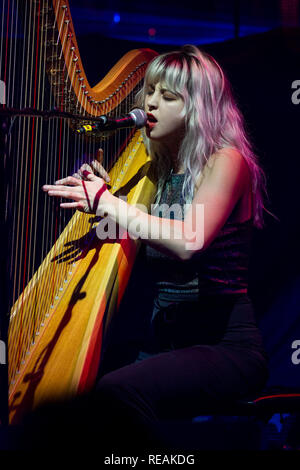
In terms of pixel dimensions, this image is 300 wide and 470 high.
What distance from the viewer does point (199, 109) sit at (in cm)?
154

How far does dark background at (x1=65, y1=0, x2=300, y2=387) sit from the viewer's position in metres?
2.33

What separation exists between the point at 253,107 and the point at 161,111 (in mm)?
1018

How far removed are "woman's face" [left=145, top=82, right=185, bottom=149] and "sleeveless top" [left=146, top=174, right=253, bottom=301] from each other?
227 mm

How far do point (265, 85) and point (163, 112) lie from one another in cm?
102

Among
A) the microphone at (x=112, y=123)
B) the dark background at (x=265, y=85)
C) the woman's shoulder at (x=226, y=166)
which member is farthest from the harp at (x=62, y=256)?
the dark background at (x=265, y=85)

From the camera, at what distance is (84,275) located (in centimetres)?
153

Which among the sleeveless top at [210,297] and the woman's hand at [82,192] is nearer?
the woman's hand at [82,192]

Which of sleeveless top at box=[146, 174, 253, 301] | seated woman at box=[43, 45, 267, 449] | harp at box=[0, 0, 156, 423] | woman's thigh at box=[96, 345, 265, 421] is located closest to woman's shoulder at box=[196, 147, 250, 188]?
seated woman at box=[43, 45, 267, 449]

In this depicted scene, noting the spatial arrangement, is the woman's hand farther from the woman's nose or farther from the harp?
the woman's nose

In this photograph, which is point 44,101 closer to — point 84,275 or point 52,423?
point 84,275

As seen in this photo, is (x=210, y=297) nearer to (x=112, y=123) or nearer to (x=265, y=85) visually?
(x=112, y=123)

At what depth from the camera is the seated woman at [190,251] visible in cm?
129

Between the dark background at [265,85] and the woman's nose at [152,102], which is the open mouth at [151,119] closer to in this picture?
the woman's nose at [152,102]
